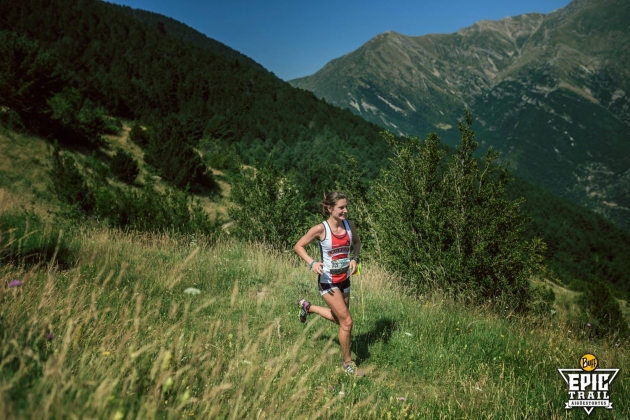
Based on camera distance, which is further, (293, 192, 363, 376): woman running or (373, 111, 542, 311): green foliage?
(373, 111, 542, 311): green foliage

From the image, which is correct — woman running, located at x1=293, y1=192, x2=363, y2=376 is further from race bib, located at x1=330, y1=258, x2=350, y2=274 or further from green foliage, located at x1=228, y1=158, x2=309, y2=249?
green foliage, located at x1=228, y1=158, x2=309, y2=249

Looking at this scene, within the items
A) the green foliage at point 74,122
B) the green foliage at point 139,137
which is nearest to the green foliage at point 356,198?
the green foliage at point 74,122

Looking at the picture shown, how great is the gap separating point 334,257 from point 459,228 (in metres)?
6.06

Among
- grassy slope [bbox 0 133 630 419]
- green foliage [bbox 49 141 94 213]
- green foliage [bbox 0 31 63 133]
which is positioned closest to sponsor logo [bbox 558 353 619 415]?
grassy slope [bbox 0 133 630 419]

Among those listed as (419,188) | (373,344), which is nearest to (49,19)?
(419,188)

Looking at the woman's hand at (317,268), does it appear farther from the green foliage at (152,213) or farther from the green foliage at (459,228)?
the green foliage at (152,213)

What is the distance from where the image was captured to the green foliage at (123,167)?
69.2 ft

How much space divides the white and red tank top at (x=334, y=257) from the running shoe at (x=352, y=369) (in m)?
0.82

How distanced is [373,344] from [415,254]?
5.38 metres

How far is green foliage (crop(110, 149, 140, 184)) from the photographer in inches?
830

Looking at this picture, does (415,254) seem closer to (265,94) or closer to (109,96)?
(109,96)

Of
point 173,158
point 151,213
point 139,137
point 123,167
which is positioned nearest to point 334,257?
point 151,213

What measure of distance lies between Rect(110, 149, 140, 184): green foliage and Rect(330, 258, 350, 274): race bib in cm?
2132

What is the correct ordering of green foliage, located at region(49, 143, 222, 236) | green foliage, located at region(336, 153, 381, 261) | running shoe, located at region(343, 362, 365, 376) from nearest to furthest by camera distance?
1. running shoe, located at region(343, 362, 365, 376)
2. green foliage, located at region(49, 143, 222, 236)
3. green foliage, located at region(336, 153, 381, 261)
